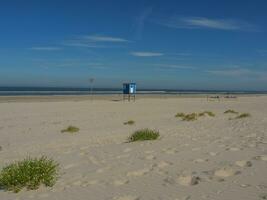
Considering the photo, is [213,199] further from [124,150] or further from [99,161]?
[124,150]

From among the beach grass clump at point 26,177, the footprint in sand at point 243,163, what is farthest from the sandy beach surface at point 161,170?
the beach grass clump at point 26,177

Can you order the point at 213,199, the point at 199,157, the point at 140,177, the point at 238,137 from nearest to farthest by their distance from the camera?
the point at 213,199, the point at 140,177, the point at 199,157, the point at 238,137

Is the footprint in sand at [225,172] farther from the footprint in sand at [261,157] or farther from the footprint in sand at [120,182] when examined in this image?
the footprint in sand at [120,182]

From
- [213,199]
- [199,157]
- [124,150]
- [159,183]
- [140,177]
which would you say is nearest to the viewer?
[213,199]

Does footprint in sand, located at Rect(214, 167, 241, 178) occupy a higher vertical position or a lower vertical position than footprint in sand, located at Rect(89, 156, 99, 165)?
higher

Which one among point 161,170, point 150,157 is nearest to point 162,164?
point 161,170

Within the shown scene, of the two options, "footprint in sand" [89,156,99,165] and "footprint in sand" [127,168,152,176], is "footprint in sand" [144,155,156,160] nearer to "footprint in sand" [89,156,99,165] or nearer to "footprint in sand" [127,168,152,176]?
"footprint in sand" [89,156,99,165]

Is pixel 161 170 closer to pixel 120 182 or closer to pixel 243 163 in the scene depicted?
pixel 120 182

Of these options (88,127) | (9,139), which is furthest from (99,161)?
(88,127)

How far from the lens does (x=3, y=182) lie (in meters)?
7.19

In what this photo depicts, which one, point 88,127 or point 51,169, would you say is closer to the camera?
point 51,169

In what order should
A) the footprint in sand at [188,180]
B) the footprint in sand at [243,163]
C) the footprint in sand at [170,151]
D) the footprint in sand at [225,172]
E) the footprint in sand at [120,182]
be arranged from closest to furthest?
1. the footprint in sand at [188,180]
2. the footprint in sand at [120,182]
3. the footprint in sand at [225,172]
4. the footprint in sand at [243,163]
5. the footprint in sand at [170,151]

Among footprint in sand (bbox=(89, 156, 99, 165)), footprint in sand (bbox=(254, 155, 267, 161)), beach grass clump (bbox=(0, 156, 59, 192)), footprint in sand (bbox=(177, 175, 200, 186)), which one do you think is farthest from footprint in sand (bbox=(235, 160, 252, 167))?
beach grass clump (bbox=(0, 156, 59, 192))

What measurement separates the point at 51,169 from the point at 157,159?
8.21ft
